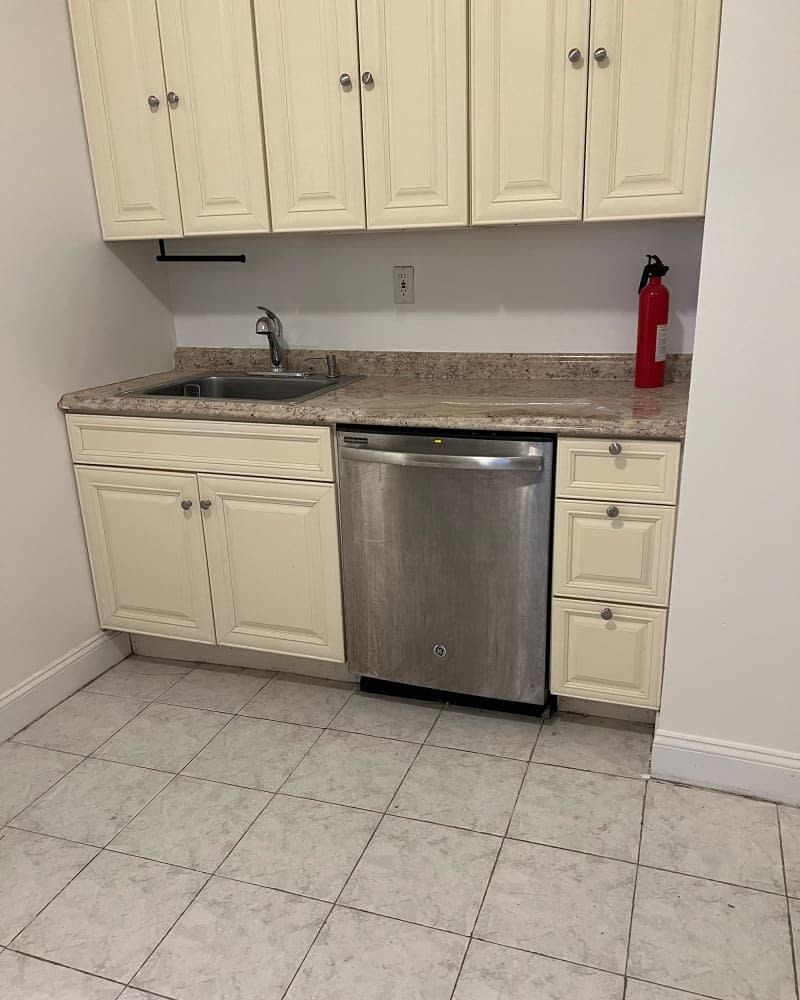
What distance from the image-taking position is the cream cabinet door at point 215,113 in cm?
215

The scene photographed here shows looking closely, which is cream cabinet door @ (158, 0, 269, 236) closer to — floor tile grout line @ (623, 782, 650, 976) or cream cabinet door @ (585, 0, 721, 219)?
cream cabinet door @ (585, 0, 721, 219)

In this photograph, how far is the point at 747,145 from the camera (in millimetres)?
1583

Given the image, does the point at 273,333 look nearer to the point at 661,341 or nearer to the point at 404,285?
the point at 404,285

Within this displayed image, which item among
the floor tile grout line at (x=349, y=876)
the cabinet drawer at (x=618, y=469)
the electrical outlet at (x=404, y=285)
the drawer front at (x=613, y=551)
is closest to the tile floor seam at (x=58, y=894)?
the floor tile grout line at (x=349, y=876)

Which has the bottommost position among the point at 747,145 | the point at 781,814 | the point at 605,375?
the point at 781,814

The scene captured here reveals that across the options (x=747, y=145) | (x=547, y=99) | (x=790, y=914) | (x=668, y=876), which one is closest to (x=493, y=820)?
(x=668, y=876)

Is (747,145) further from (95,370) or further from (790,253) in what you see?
(95,370)

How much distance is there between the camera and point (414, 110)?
6.72 feet

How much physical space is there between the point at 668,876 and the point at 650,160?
1.61 meters

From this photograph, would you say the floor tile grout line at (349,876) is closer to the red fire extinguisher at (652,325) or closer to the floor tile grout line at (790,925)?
the floor tile grout line at (790,925)

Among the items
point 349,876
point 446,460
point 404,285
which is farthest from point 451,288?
point 349,876

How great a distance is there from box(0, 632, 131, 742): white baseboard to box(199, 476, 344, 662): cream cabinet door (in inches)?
18.5

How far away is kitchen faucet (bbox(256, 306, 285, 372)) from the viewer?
104 inches

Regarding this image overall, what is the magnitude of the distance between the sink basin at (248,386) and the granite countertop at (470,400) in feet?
0.16
